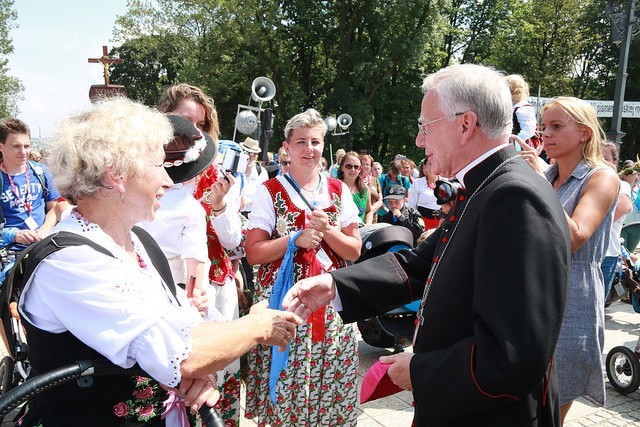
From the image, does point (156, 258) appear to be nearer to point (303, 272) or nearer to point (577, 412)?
point (303, 272)

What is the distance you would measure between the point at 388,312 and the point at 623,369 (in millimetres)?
2081

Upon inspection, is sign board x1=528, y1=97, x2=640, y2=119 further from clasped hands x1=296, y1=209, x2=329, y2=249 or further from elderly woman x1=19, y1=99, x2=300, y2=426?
elderly woman x1=19, y1=99, x2=300, y2=426

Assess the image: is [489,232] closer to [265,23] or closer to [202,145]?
[202,145]

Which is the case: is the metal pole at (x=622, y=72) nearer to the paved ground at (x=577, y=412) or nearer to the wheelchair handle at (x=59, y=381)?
the paved ground at (x=577, y=412)

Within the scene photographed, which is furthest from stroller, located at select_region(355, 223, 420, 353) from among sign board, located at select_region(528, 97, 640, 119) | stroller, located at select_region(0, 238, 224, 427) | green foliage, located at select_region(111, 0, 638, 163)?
→ green foliage, located at select_region(111, 0, 638, 163)

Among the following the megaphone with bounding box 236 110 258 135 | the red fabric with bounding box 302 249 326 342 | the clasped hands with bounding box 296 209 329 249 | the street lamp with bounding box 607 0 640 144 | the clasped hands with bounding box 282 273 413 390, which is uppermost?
the street lamp with bounding box 607 0 640 144

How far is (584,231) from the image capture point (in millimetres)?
2480

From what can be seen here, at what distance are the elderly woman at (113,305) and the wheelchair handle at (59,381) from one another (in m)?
0.05

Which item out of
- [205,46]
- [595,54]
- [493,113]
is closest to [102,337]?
[493,113]

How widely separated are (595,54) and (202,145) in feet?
119

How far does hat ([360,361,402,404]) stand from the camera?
184 cm

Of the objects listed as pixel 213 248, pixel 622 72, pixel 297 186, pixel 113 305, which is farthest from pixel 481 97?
pixel 622 72

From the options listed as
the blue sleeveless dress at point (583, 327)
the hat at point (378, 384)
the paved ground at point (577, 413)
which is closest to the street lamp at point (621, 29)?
the paved ground at point (577, 413)

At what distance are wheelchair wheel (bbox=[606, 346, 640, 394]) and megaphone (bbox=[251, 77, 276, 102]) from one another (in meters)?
8.96
